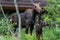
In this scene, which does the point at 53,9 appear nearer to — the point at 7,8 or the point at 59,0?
the point at 59,0

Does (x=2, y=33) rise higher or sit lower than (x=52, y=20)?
lower

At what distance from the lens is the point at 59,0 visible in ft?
12.1

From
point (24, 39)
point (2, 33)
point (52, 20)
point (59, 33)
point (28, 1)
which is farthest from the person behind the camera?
point (28, 1)

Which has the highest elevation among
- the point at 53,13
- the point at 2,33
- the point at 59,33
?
the point at 53,13

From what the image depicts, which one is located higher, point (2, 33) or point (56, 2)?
point (56, 2)

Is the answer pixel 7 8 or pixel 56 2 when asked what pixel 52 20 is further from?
pixel 7 8

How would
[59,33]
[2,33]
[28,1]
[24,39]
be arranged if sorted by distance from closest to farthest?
[59,33] < [24,39] < [2,33] < [28,1]

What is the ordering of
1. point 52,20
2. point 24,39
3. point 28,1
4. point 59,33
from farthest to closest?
point 28,1 < point 24,39 < point 52,20 < point 59,33

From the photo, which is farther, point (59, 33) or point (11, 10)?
point (11, 10)

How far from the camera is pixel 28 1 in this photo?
1220 cm

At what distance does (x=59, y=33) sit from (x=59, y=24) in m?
0.19

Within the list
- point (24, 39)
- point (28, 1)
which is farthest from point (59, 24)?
point (28, 1)

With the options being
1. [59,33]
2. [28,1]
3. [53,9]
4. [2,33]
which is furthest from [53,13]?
[28,1]

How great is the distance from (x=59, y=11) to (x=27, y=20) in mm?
5408
